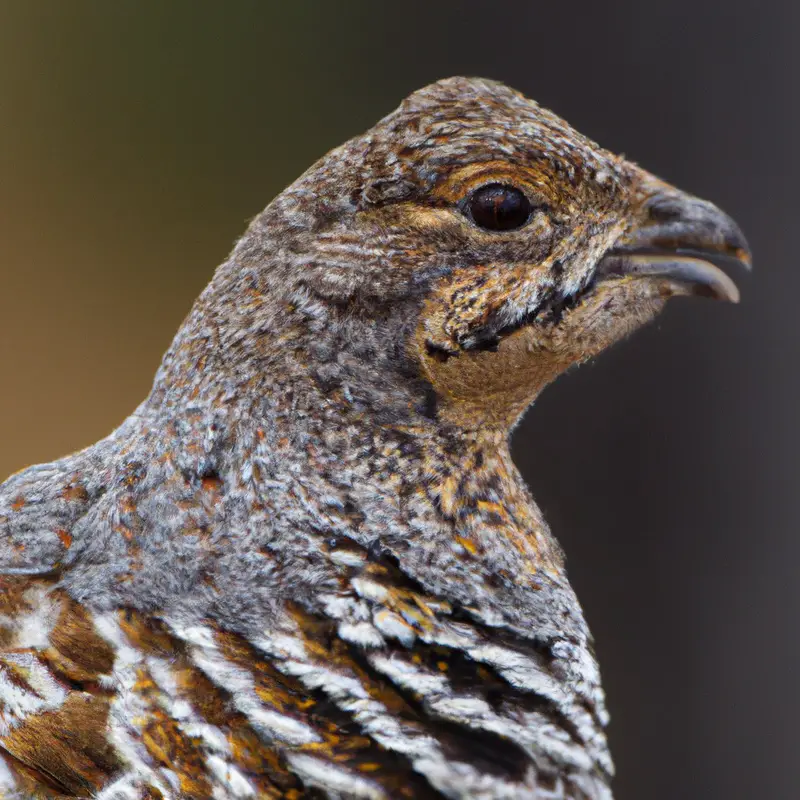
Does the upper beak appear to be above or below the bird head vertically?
above

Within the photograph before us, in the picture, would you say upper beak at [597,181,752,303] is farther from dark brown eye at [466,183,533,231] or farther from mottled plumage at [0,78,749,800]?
dark brown eye at [466,183,533,231]

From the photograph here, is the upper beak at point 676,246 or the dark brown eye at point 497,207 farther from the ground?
the upper beak at point 676,246

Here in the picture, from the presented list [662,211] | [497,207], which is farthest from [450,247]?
[662,211]

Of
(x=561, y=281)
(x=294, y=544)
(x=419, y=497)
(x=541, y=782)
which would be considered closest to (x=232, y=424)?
(x=294, y=544)

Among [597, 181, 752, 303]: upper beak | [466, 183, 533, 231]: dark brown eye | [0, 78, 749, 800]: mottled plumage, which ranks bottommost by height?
[0, 78, 749, 800]: mottled plumage

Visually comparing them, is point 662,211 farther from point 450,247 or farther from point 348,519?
point 348,519

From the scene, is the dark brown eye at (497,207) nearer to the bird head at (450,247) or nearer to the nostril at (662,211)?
the bird head at (450,247)

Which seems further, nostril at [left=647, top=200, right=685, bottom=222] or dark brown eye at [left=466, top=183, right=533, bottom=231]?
nostril at [left=647, top=200, right=685, bottom=222]

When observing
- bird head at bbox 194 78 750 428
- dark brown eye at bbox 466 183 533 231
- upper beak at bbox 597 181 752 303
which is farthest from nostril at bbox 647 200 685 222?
dark brown eye at bbox 466 183 533 231

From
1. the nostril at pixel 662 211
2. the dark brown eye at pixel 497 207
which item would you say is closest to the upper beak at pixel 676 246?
the nostril at pixel 662 211
